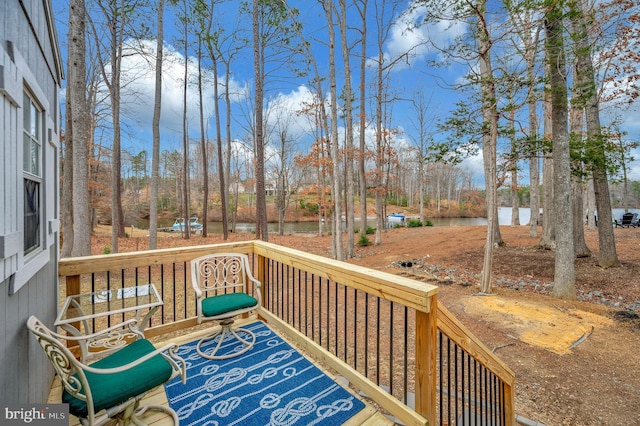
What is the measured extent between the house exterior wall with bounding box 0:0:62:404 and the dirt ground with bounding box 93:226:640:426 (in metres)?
3.60

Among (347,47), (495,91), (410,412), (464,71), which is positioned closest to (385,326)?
(410,412)

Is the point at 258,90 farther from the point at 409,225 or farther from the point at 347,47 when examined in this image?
the point at 409,225

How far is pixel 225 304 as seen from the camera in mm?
2471

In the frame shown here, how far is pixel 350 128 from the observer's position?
31.3 ft

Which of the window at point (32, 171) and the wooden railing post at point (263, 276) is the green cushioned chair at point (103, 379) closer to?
the window at point (32, 171)

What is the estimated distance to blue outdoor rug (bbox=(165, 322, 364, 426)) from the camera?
1.77m

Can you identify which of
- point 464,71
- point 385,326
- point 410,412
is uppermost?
point 464,71

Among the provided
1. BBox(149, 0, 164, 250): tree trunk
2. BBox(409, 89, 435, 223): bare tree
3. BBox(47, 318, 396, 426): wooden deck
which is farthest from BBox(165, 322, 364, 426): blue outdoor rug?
BBox(409, 89, 435, 223): bare tree

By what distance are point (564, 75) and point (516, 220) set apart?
13160 millimetres

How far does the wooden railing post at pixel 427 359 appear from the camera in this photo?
1514mm

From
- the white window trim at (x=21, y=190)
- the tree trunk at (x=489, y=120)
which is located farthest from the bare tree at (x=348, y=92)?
the white window trim at (x=21, y=190)

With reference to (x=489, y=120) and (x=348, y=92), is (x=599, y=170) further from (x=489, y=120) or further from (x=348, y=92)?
(x=348, y=92)

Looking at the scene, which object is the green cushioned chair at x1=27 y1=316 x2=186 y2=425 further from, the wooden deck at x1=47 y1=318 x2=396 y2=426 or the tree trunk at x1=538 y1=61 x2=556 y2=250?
the tree trunk at x1=538 y1=61 x2=556 y2=250

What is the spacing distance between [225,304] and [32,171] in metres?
1.58
